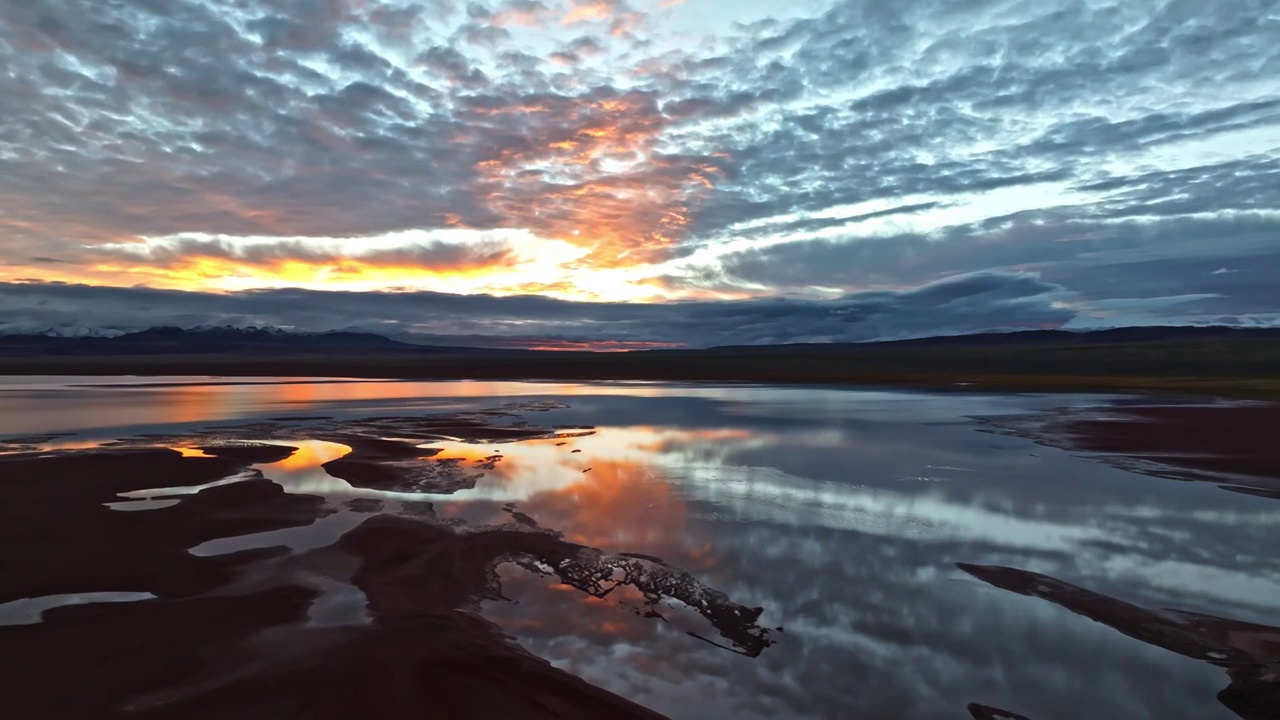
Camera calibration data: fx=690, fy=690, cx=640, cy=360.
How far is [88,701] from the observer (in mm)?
6820

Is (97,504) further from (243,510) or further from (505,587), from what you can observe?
(505,587)

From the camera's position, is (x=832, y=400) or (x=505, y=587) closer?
(x=505, y=587)

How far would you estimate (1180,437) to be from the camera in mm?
26984

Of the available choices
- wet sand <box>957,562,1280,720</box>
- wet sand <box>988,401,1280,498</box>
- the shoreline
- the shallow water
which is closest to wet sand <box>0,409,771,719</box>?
the shallow water

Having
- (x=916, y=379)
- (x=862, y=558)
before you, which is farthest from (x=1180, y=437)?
(x=916, y=379)

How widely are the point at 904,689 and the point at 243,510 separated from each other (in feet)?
43.8

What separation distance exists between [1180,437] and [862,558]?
23106 mm

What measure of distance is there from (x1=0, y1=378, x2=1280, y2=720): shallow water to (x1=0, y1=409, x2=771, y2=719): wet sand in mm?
434

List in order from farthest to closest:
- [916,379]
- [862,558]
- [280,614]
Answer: [916,379] < [862,558] < [280,614]

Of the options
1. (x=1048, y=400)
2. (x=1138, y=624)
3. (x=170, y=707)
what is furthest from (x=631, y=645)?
(x=1048, y=400)

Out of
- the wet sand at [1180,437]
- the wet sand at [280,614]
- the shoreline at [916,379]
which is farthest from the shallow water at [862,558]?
the shoreline at [916,379]

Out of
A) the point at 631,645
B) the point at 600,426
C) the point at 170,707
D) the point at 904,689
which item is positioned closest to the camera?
the point at 170,707

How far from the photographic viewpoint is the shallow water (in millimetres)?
7398

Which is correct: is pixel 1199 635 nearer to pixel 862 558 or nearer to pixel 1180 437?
pixel 862 558
